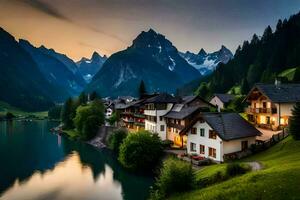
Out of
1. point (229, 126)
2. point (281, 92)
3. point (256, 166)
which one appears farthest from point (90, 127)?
point (256, 166)

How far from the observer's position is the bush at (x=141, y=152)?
212ft

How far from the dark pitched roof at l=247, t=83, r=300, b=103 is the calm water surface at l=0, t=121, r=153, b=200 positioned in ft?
101

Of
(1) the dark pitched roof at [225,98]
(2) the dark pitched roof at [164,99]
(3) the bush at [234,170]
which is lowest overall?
(3) the bush at [234,170]

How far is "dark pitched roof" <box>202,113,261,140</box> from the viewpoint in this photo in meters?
54.4

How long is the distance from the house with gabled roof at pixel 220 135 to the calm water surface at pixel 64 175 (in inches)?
480

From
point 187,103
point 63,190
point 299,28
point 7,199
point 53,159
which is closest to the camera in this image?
point 7,199

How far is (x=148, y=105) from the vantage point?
89438mm

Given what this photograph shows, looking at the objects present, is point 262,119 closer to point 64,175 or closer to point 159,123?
point 159,123

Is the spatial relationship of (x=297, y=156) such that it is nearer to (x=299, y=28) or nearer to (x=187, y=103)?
(x=187, y=103)

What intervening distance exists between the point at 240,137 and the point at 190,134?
10.9m

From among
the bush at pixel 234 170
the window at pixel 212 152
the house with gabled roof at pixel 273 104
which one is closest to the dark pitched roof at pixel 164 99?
the house with gabled roof at pixel 273 104

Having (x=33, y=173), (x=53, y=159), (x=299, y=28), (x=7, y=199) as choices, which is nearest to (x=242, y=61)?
(x=299, y=28)

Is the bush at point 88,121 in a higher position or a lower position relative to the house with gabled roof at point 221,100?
lower

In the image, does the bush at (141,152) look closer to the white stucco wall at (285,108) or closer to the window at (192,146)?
the window at (192,146)
